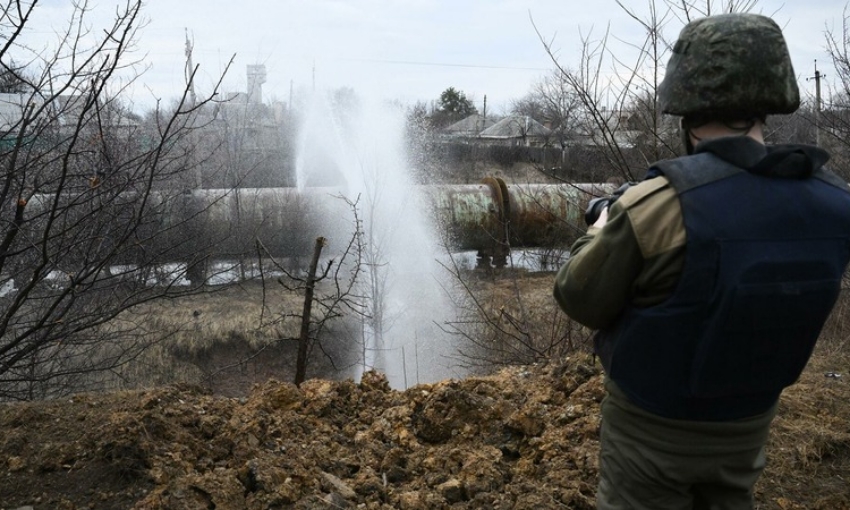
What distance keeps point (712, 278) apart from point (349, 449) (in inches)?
94.6

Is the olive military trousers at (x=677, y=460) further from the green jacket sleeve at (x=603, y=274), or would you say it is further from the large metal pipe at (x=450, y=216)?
the large metal pipe at (x=450, y=216)

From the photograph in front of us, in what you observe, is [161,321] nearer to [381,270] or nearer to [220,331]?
[220,331]

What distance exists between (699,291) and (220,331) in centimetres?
1374

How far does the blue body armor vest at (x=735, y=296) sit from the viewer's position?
5.40 ft

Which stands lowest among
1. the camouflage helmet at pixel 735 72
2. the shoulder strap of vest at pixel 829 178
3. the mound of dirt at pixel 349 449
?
the mound of dirt at pixel 349 449

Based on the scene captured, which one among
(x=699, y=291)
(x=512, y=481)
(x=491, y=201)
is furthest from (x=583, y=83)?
(x=491, y=201)

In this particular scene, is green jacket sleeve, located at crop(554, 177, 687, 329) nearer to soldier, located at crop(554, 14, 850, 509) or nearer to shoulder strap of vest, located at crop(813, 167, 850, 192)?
soldier, located at crop(554, 14, 850, 509)

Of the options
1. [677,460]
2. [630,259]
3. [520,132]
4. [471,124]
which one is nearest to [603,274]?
[630,259]

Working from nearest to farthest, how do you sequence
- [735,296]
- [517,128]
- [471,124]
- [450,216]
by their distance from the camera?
[735,296] → [450,216] → [517,128] → [471,124]

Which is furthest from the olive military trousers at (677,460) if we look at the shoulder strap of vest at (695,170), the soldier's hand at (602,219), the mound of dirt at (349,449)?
the mound of dirt at (349,449)

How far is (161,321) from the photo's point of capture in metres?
14.6

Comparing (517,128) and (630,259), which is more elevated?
(517,128)

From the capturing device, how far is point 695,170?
1.70 meters

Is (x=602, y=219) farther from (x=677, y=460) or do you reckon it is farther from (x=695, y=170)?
(x=677, y=460)
